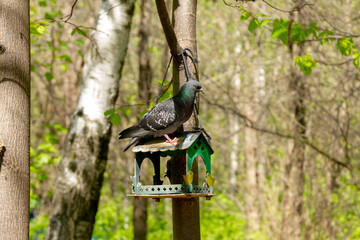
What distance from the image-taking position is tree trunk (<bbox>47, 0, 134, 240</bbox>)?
4.27 m

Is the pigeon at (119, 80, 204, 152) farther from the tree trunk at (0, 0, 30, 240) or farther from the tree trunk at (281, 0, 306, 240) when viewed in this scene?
the tree trunk at (281, 0, 306, 240)

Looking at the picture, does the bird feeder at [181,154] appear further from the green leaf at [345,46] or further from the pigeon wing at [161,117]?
the green leaf at [345,46]

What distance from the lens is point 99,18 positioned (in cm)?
481

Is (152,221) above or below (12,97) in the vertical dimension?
below

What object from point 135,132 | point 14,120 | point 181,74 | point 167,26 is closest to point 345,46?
point 181,74

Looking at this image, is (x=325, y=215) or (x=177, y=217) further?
(x=325, y=215)

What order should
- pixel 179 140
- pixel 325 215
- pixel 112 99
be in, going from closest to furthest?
1. pixel 179 140
2. pixel 112 99
3. pixel 325 215

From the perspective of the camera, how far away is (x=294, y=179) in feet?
23.4

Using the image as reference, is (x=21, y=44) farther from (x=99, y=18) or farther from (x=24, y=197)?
(x=99, y=18)

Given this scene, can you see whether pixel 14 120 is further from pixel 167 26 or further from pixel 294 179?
pixel 294 179

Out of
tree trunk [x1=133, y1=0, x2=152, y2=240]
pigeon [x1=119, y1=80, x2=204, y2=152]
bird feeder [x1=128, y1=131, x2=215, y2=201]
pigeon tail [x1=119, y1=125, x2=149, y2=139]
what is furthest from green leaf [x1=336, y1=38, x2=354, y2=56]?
tree trunk [x1=133, y1=0, x2=152, y2=240]

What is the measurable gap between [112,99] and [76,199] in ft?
3.71

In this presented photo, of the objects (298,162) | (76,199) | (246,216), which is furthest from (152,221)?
(76,199)

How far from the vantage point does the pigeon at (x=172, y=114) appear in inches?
100
